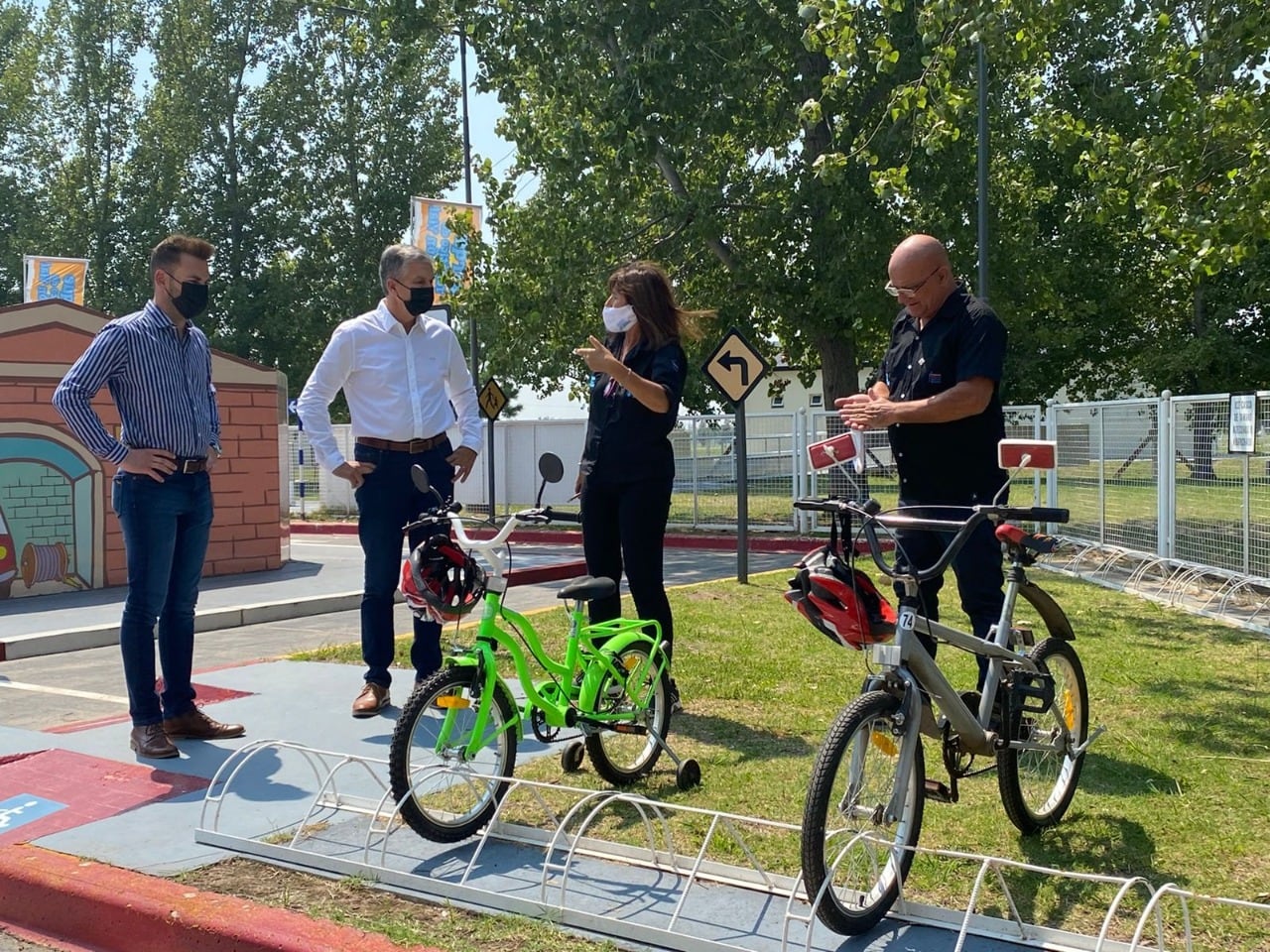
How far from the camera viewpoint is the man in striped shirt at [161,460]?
513 cm

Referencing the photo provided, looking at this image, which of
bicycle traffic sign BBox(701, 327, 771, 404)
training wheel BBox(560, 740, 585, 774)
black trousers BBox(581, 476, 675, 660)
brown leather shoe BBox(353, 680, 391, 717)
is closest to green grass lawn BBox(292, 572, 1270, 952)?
training wheel BBox(560, 740, 585, 774)

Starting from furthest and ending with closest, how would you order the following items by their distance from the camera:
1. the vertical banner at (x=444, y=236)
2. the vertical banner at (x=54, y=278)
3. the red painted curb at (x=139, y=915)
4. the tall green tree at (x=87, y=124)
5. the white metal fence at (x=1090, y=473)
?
the tall green tree at (x=87, y=124)
the vertical banner at (x=54, y=278)
the vertical banner at (x=444, y=236)
the white metal fence at (x=1090, y=473)
the red painted curb at (x=139, y=915)

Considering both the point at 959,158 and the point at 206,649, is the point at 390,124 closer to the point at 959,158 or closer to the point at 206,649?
the point at 959,158

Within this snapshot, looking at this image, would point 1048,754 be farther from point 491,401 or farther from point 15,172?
point 15,172

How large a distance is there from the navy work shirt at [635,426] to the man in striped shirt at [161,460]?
179 centimetres

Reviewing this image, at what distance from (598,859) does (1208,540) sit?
9.08 meters

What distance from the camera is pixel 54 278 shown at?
2444cm

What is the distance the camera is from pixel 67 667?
8.20 m


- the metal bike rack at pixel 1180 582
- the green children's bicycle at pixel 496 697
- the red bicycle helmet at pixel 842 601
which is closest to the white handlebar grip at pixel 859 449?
the red bicycle helmet at pixel 842 601

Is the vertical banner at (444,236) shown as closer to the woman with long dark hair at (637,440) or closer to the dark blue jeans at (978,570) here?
the woman with long dark hair at (637,440)

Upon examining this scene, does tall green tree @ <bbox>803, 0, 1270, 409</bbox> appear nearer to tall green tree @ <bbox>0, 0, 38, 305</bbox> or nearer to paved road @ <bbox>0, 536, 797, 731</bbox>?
paved road @ <bbox>0, 536, 797, 731</bbox>

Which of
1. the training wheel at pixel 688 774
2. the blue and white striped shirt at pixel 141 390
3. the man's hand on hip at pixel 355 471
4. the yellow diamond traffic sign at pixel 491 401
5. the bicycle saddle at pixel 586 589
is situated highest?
the yellow diamond traffic sign at pixel 491 401

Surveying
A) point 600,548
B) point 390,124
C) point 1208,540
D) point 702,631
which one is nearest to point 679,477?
point 1208,540

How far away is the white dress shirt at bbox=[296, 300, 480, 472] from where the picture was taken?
18.6ft
